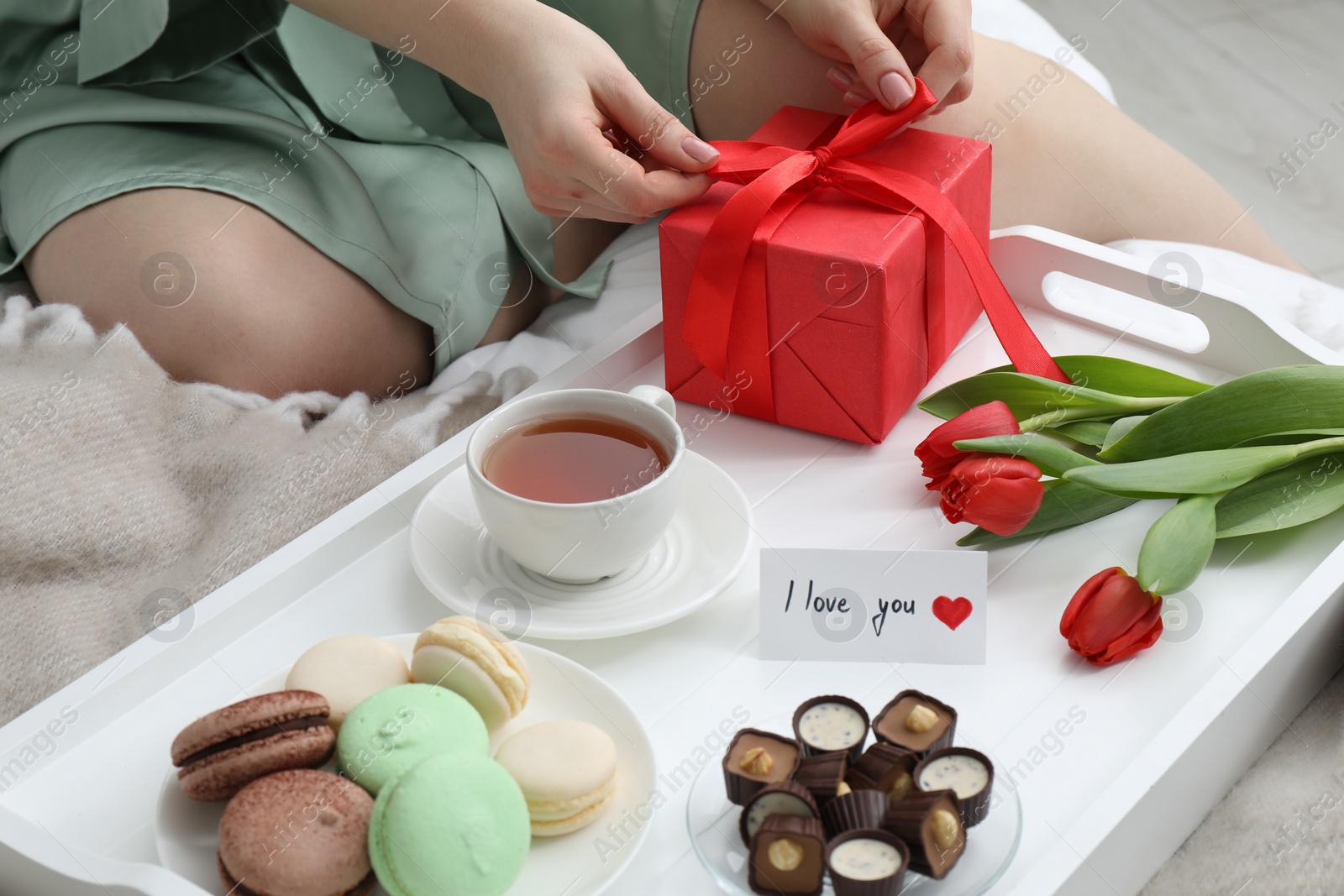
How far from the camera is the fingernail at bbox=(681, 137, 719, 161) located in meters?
0.80

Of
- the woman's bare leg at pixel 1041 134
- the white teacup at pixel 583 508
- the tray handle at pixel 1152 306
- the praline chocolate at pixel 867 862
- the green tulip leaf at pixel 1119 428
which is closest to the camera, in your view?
the praline chocolate at pixel 867 862

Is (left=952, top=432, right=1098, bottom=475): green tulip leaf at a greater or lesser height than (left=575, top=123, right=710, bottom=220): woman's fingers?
lesser

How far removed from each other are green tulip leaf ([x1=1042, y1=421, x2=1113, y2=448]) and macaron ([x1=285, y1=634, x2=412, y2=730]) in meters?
0.47

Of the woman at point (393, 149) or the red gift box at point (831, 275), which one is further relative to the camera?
the woman at point (393, 149)

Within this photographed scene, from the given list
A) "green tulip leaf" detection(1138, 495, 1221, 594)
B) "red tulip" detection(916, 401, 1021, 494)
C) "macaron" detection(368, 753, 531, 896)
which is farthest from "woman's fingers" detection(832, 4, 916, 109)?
"macaron" detection(368, 753, 531, 896)

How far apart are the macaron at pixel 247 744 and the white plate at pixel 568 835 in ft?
0.05

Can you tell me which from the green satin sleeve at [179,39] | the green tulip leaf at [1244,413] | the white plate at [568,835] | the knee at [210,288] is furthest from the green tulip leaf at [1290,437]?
the green satin sleeve at [179,39]

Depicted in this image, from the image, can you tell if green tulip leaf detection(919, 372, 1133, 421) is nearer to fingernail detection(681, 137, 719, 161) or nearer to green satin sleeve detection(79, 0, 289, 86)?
fingernail detection(681, 137, 719, 161)

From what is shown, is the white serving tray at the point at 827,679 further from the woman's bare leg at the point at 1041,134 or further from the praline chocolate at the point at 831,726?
the woman's bare leg at the point at 1041,134

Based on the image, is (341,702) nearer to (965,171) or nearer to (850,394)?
(850,394)

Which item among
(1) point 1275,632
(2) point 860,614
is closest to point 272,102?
(2) point 860,614

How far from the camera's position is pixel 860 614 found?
0.68 m

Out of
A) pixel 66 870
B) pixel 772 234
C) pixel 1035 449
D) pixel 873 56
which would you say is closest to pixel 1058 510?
pixel 1035 449

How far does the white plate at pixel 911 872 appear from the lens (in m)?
0.53
